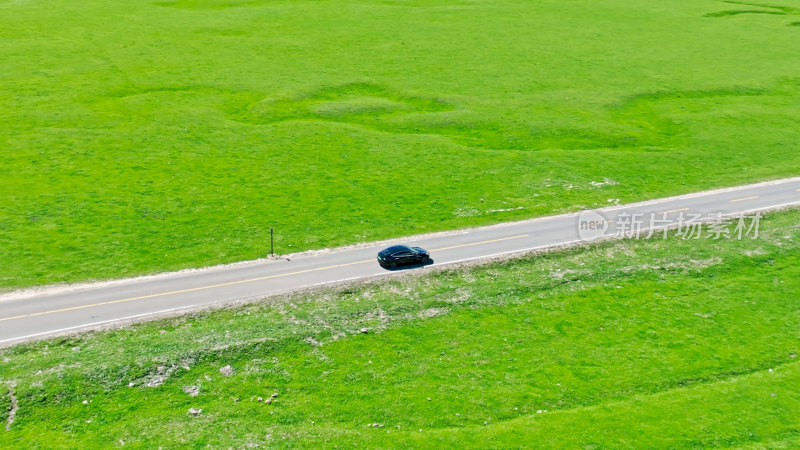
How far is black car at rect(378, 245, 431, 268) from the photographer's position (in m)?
54.3

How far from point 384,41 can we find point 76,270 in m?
76.4

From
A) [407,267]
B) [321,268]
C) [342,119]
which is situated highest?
[342,119]

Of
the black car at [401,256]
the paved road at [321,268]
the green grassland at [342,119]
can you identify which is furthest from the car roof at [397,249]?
the green grassland at [342,119]

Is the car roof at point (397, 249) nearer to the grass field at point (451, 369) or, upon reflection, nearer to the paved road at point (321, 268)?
the paved road at point (321, 268)

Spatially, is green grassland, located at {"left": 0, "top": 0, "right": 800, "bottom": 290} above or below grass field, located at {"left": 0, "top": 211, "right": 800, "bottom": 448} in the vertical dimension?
above

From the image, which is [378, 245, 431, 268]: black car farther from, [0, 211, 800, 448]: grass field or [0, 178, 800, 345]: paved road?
[0, 211, 800, 448]: grass field

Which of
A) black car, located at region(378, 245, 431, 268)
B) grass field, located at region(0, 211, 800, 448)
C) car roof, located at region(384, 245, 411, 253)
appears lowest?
grass field, located at region(0, 211, 800, 448)

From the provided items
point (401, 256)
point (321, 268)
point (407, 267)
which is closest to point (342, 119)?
point (321, 268)

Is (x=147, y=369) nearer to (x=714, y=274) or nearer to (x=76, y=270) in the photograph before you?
(x=76, y=270)

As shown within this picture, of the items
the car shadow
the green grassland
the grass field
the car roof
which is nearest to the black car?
the car roof

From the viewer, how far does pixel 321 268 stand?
55.4 m

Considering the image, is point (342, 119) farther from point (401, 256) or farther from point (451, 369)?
point (451, 369)

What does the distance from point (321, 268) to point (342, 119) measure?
3920 cm

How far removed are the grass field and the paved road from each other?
2.41m
